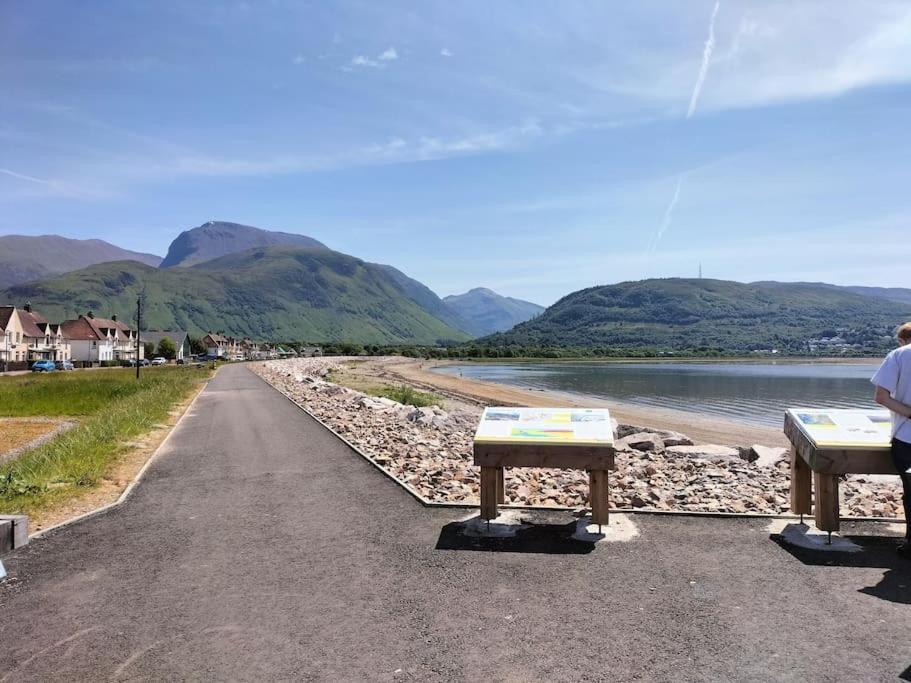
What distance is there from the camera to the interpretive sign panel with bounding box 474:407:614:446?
7777 mm

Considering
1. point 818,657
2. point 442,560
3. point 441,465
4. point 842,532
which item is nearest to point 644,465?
point 441,465

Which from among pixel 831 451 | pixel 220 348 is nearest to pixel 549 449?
pixel 831 451

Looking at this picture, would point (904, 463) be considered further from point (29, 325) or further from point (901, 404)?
point (29, 325)

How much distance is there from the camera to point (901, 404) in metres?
6.65

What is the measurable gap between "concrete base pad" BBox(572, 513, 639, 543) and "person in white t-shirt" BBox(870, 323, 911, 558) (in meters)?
2.84

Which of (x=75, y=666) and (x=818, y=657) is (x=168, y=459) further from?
(x=818, y=657)

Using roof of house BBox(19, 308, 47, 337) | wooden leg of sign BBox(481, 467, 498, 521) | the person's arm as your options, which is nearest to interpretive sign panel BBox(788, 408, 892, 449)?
the person's arm

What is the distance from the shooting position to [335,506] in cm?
952

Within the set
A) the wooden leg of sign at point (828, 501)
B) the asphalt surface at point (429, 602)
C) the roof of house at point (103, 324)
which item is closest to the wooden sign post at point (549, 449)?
the asphalt surface at point (429, 602)

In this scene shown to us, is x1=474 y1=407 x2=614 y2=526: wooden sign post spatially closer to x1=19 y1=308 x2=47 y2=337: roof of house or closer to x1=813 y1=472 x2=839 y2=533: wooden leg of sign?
x1=813 y1=472 x2=839 y2=533: wooden leg of sign

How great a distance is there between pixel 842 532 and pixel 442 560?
15.9 ft

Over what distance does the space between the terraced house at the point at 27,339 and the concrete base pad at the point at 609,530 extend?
254ft

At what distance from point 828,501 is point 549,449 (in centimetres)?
325

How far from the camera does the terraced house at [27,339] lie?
256ft
